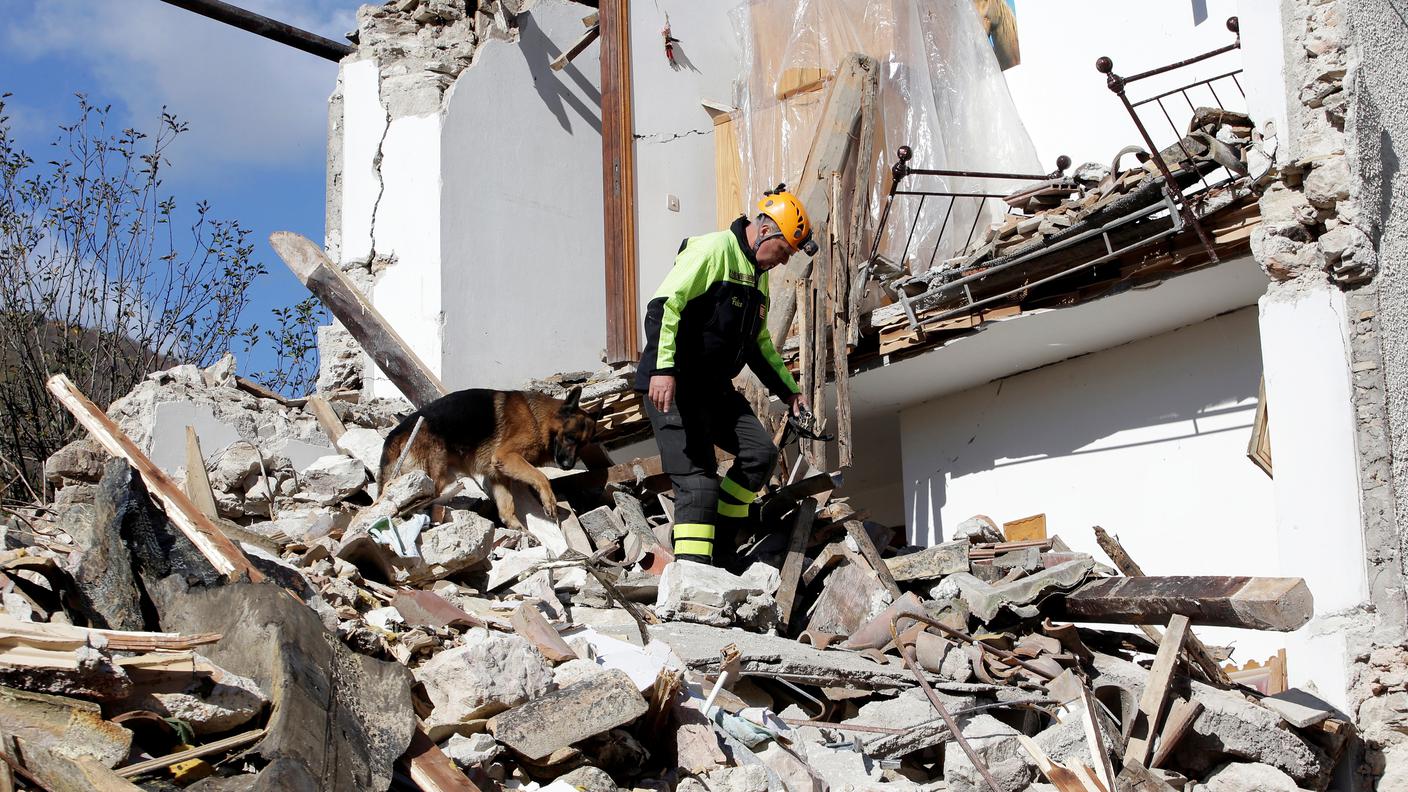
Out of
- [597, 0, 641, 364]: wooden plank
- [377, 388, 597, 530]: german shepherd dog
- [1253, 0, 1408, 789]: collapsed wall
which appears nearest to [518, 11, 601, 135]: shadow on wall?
[597, 0, 641, 364]: wooden plank

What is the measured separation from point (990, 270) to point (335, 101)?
6.28m

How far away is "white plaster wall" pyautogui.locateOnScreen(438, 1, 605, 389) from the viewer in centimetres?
966

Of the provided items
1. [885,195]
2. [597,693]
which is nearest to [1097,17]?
[885,195]

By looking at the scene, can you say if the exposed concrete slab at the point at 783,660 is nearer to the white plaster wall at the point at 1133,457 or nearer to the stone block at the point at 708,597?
the stone block at the point at 708,597

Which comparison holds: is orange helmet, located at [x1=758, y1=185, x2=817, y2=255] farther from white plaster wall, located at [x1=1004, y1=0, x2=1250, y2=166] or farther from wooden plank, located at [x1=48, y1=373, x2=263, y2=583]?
white plaster wall, located at [x1=1004, y1=0, x2=1250, y2=166]

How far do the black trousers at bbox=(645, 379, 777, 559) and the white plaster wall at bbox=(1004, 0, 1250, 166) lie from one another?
4.45m

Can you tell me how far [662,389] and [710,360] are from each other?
1.51ft

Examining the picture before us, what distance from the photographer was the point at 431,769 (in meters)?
3.48

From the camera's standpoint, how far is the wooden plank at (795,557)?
6.05 metres

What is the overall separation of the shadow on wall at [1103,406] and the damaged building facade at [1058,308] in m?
0.02

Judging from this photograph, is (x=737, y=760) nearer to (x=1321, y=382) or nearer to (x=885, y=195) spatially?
(x=1321, y=382)

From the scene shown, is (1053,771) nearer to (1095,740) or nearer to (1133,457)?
(1095,740)

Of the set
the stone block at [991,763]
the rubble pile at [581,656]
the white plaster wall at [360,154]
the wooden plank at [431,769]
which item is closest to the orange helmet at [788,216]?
the rubble pile at [581,656]

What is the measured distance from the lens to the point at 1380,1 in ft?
20.9
